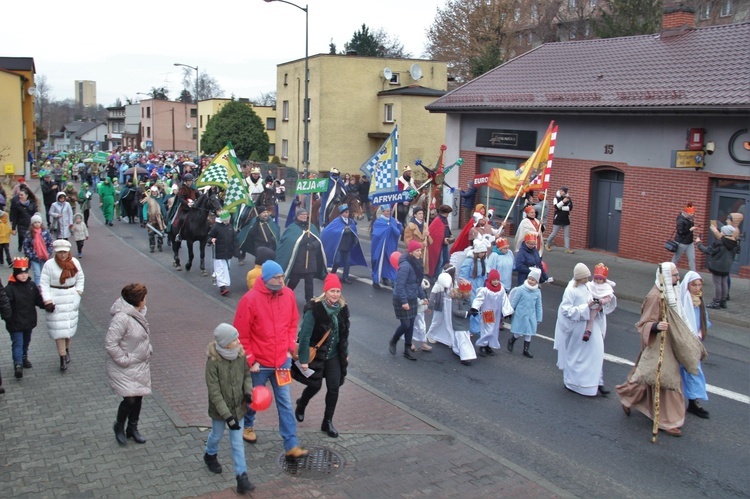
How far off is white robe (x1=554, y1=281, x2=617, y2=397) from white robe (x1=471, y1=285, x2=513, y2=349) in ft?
4.60

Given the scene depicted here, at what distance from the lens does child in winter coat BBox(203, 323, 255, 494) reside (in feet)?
19.6

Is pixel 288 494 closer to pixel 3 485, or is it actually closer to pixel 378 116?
pixel 3 485

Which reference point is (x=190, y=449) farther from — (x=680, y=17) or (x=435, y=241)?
(x=680, y=17)

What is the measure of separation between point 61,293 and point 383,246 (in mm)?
7051

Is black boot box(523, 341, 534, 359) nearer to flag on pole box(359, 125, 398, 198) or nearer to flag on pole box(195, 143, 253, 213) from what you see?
flag on pole box(359, 125, 398, 198)

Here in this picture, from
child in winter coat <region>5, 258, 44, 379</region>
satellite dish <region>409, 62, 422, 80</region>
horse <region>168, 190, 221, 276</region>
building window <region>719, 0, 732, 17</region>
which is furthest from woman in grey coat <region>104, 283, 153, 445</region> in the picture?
building window <region>719, 0, 732, 17</region>

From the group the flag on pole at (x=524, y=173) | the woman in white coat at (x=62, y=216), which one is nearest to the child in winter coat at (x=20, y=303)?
the woman in white coat at (x=62, y=216)

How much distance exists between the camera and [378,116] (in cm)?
4344

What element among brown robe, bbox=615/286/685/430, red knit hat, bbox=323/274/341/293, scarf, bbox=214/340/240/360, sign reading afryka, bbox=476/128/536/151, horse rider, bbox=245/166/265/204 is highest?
sign reading afryka, bbox=476/128/536/151

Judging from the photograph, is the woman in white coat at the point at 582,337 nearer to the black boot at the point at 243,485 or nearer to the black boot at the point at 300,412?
the black boot at the point at 300,412

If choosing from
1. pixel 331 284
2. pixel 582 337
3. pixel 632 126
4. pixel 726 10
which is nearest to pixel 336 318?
pixel 331 284

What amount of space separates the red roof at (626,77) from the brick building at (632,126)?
0.13 ft

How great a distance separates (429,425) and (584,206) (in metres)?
14.4

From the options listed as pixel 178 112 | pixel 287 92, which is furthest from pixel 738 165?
pixel 178 112
